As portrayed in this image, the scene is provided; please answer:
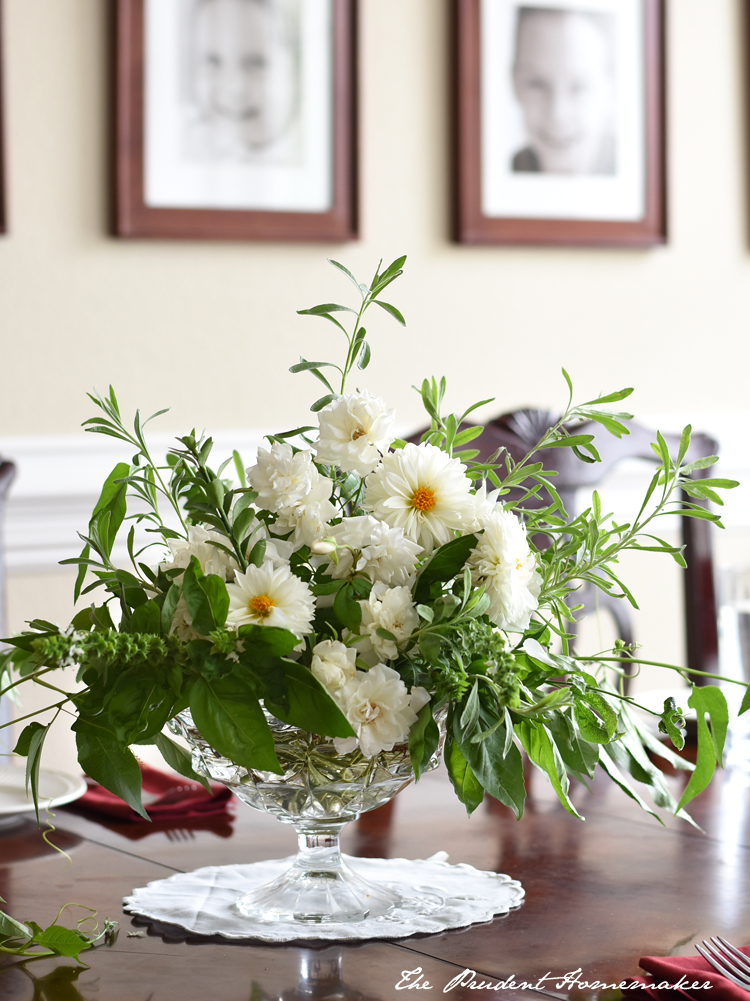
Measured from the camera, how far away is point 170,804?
1.17 meters

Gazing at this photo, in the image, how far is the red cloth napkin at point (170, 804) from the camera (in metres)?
1.15

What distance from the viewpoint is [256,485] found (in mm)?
766

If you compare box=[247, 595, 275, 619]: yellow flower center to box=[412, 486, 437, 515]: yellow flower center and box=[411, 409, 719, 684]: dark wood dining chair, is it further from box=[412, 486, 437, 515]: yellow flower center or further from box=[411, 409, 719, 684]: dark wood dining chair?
box=[411, 409, 719, 684]: dark wood dining chair

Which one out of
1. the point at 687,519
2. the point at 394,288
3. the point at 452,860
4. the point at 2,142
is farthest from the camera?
the point at 394,288

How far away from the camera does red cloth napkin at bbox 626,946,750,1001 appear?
2.26 ft

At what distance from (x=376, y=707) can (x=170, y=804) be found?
52 cm

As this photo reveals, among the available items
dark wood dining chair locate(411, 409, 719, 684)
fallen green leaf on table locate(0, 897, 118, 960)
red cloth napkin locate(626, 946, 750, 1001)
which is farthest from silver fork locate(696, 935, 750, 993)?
dark wood dining chair locate(411, 409, 719, 684)

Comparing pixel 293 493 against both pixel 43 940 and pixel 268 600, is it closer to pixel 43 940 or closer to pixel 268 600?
pixel 268 600

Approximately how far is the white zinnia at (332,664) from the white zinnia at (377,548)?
0.16 ft

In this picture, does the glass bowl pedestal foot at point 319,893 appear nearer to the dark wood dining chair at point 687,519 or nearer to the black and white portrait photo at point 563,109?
the dark wood dining chair at point 687,519

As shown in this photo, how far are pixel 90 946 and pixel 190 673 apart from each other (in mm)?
217

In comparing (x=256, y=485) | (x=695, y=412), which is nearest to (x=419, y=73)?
(x=695, y=412)

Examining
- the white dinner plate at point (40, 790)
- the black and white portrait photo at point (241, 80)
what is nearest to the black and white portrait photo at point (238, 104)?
the black and white portrait photo at point (241, 80)

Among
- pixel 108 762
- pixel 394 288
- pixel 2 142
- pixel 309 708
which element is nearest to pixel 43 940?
pixel 108 762
